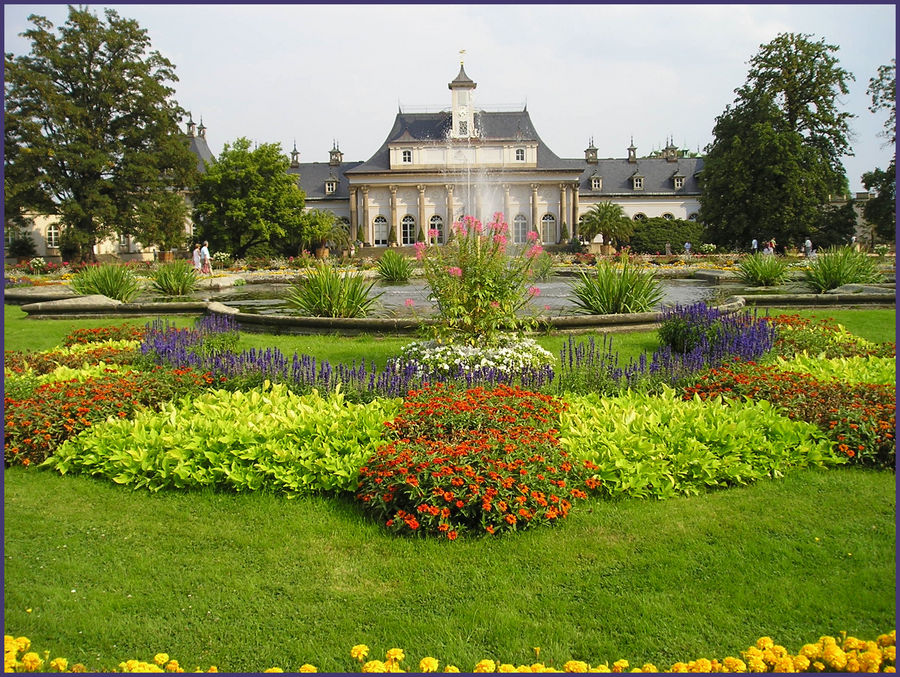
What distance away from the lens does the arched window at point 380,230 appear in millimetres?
59469

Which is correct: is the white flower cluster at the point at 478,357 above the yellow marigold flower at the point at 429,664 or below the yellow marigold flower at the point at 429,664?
above

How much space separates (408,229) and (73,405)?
5485 centimetres

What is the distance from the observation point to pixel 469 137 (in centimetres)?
5897

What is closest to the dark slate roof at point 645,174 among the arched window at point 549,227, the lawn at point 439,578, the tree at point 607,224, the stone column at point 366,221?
the arched window at point 549,227

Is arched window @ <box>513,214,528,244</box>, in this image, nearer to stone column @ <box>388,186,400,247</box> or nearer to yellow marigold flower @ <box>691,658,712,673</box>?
stone column @ <box>388,186,400,247</box>

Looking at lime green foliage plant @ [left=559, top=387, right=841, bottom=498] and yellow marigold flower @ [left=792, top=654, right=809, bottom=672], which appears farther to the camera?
lime green foliage plant @ [left=559, top=387, right=841, bottom=498]

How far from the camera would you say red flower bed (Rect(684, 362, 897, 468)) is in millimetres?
4965

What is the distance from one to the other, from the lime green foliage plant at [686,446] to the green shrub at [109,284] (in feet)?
41.1

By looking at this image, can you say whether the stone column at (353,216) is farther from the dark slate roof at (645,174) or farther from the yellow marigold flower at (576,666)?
the yellow marigold flower at (576,666)

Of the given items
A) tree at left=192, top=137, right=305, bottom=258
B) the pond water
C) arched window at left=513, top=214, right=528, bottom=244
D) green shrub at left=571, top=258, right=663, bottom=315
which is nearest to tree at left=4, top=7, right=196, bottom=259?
tree at left=192, top=137, right=305, bottom=258

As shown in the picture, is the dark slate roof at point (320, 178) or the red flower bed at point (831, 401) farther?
the dark slate roof at point (320, 178)

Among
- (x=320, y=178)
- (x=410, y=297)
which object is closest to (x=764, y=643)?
(x=410, y=297)

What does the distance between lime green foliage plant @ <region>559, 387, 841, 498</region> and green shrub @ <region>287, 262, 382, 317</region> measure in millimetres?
5747

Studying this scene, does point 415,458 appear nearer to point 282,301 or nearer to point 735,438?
point 735,438
